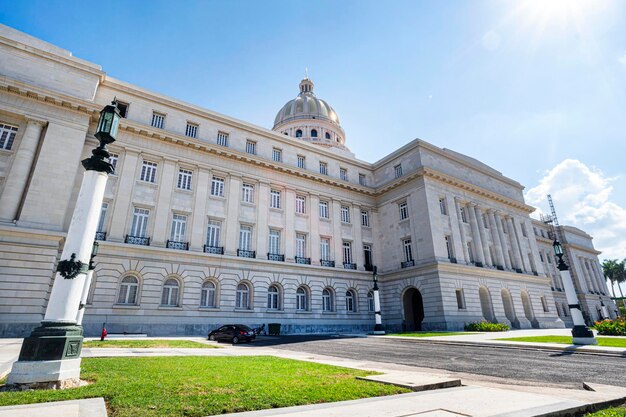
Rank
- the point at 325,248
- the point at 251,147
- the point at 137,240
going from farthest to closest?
the point at 325,248 < the point at 251,147 < the point at 137,240

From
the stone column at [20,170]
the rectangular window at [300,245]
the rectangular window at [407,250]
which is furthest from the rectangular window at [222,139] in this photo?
the rectangular window at [407,250]

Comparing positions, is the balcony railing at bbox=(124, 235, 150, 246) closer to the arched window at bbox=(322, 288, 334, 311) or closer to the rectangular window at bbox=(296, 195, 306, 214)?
the rectangular window at bbox=(296, 195, 306, 214)

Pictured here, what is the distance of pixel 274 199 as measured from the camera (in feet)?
103

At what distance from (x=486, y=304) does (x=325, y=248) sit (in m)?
17.2

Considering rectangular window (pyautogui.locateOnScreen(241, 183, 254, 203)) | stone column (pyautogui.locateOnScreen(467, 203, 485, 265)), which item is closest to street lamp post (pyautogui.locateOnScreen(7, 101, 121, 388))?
rectangular window (pyautogui.locateOnScreen(241, 183, 254, 203))

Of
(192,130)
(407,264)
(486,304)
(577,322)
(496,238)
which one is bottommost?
(577,322)

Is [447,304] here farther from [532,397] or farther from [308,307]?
[532,397]

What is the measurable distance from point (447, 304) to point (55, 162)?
105 ft

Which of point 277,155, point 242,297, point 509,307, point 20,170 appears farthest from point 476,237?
point 20,170

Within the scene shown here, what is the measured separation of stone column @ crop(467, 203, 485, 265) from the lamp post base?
35.3m

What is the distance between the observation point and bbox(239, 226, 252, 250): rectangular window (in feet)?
92.8

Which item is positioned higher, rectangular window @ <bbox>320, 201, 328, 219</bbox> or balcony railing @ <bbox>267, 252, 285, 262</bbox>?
rectangular window @ <bbox>320, 201, 328, 219</bbox>

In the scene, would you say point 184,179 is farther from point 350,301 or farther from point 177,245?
point 350,301

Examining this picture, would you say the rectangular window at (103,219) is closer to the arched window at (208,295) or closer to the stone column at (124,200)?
the stone column at (124,200)
